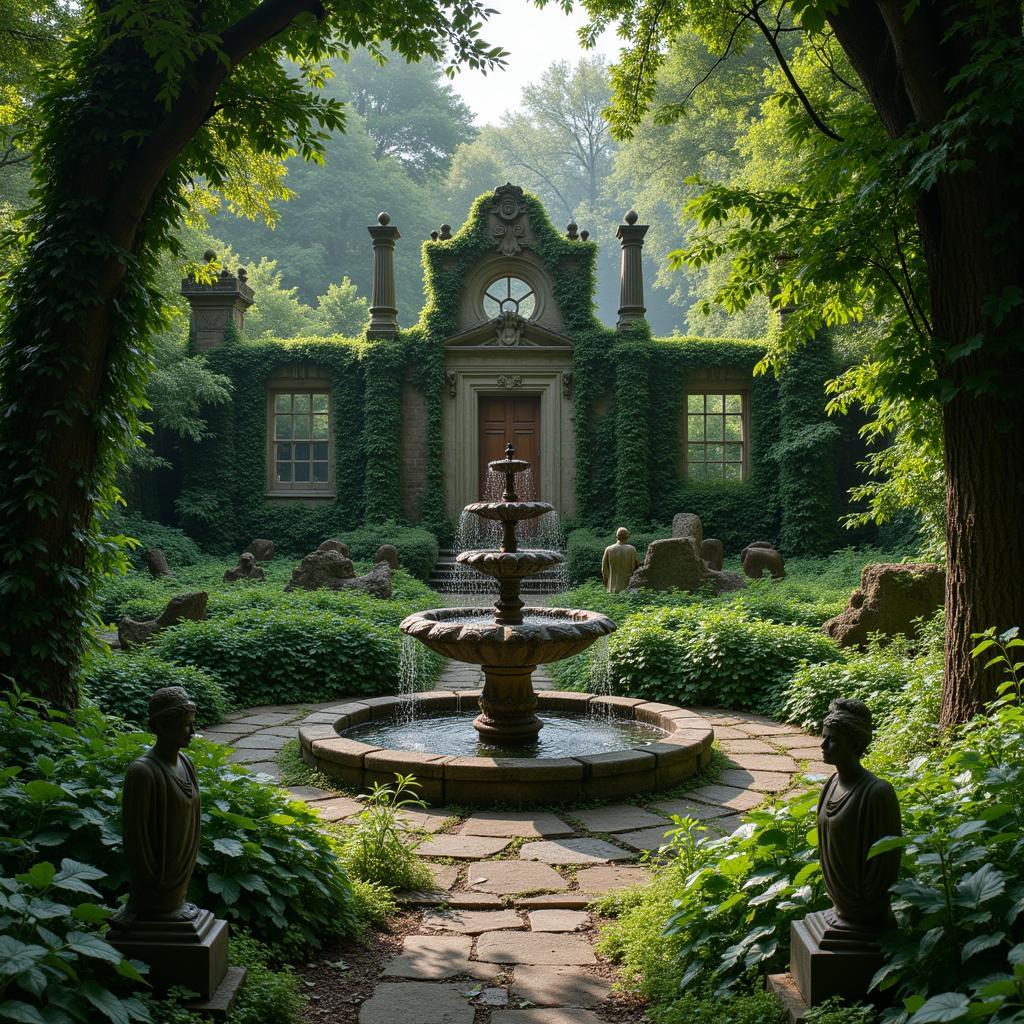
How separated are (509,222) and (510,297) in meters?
1.52

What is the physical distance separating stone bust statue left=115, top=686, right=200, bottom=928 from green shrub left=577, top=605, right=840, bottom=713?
591cm

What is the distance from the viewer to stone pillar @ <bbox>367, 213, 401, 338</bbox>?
18875mm

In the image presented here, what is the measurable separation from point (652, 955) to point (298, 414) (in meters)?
17.6

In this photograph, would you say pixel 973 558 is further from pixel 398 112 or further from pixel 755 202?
pixel 398 112

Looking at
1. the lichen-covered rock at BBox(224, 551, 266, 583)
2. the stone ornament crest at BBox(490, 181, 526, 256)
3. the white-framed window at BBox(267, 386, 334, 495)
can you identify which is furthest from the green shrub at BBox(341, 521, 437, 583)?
the stone ornament crest at BBox(490, 181, 526, 256)

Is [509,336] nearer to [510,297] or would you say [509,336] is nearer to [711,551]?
[510,297]

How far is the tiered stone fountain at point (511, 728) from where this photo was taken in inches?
211

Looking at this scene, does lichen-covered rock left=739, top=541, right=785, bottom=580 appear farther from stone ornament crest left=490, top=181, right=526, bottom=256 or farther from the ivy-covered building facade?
stone ornament crest left=490, top=181, right=526, bottom=256

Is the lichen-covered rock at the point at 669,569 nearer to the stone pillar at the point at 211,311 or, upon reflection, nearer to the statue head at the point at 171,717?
the statue head at the point at 171,717

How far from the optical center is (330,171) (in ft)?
123

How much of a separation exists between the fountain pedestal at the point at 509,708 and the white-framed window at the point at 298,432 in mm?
13591

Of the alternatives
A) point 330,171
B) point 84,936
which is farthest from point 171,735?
point 330,171

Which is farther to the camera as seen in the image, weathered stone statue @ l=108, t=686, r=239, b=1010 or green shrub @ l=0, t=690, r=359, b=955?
green shrub @ l=0, t=690, r=359, b=955

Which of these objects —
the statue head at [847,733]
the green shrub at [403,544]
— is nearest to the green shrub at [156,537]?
the green shrub at [403,544]
